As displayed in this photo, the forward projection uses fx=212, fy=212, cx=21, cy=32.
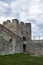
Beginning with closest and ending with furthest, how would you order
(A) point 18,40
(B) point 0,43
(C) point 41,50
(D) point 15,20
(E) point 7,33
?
1. (B) point 0,43
2. (E) point 7,33
3. (A) point 18,40
4. (C) point 41,50
5. (D) point 15,20

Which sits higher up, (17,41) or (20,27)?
(20,27)

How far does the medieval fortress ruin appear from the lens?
99.3 ft

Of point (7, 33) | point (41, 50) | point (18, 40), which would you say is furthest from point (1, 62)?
point (41, 50)

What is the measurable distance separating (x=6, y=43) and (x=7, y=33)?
2025 mm

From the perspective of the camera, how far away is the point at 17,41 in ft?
118

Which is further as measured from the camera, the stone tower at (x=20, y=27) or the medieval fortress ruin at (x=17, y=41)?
the stone tower at (x=20, y=27)

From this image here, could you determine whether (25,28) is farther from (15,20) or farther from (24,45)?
(24,45)

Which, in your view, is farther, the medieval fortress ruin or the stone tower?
the stone tower

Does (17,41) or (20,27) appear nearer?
(17,41)

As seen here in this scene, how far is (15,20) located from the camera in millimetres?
45656

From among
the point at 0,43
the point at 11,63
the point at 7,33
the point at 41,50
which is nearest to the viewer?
the point at 11,63

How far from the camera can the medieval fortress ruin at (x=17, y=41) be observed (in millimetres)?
30267

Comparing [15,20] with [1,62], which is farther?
[15,20]

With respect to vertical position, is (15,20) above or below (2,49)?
above
